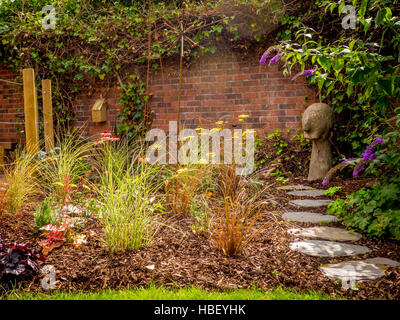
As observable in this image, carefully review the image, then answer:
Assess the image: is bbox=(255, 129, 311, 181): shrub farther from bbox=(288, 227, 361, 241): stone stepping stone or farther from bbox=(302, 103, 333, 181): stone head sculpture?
bbox=(288, 227, 361, 241): stone stepping stone

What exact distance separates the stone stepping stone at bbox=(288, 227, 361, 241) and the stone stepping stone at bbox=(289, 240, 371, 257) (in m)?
0.11

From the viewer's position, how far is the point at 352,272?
203cm

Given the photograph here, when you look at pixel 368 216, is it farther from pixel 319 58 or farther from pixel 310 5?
pixel 310 5

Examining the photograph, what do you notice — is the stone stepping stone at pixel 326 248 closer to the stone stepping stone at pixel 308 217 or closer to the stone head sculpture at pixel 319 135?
the stone stepping stone at pixel 308 217

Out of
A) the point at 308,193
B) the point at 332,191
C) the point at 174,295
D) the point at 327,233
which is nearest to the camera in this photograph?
the point at 174,295

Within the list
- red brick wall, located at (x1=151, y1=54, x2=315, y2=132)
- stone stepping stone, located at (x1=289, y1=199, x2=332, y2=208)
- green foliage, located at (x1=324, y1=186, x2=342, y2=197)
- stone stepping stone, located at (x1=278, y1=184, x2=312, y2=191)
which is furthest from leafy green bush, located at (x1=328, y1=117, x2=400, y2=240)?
red brick wall, located at (x1=151, y1=54, x2=315, y2=132)

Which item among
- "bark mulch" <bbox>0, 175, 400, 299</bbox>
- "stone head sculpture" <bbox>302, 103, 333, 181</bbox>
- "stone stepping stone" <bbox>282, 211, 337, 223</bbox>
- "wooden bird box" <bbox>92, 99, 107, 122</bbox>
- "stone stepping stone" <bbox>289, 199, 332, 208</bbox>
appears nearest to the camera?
"bark mulch" <bbox>0, 175, 400, 299</bbox>

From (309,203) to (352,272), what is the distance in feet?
4.71

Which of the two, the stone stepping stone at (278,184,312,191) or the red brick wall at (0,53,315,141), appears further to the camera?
the red brick wall at (0,53,315,141)

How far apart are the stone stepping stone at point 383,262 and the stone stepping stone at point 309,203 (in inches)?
44.8

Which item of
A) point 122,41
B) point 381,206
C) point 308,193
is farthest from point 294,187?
point 122,41

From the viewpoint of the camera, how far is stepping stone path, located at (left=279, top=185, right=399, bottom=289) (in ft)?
6.54

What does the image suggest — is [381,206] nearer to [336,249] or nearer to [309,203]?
[336,249]

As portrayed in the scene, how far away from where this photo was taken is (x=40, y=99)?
6535mm
